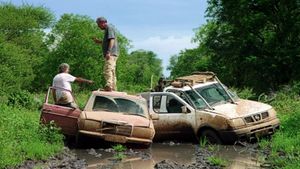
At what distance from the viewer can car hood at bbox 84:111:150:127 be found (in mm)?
14508

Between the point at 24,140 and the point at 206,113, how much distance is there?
17.6ft

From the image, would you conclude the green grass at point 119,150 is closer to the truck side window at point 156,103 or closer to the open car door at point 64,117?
the open car door at point 64,117

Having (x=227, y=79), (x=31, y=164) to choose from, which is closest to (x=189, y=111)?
(x=31, y=164)

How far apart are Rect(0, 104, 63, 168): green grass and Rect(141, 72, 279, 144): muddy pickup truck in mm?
3227

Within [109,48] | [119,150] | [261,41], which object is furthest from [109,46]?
[261,41]

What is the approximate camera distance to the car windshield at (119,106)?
15.2 meters

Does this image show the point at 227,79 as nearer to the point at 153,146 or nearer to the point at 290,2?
the point at 290,2

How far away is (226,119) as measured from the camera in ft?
51.1

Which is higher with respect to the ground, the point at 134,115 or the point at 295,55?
the point at 295,55

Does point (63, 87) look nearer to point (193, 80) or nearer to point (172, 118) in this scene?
point (172, 118)

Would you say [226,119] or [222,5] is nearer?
[226,119]

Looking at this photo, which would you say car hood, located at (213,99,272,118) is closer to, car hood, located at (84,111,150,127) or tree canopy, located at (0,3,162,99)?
car hood, located at (84,111,150,127)

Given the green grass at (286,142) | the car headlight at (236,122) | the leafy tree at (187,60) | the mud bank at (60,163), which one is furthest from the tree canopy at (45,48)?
the mud bank at (60,163)

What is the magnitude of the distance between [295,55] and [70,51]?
1279 inches
